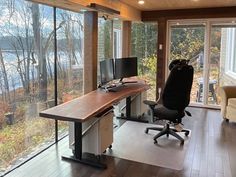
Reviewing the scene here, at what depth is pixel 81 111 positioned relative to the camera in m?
2.96

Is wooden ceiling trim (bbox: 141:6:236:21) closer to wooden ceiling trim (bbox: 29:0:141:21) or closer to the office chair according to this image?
wooden ceiling trim (bbox: 29:0:141:21)

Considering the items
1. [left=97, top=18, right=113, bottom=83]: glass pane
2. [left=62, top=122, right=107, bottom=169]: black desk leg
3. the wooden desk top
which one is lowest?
[left=62, top=122, right=107, bottom=169]: black desk leg

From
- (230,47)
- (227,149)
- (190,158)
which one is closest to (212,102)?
(230,47)

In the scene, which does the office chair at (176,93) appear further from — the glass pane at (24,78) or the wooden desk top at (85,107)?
the glass pane at (24,78)

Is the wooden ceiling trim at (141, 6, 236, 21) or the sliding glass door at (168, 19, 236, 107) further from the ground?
the wooden ceiling trim at (141, 6, 236, 21)

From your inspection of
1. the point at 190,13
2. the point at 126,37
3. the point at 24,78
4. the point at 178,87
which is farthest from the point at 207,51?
the point at 24,78

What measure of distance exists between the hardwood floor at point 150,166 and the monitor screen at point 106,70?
1.15 metres

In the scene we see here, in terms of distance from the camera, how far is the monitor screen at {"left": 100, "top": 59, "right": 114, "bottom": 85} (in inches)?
165

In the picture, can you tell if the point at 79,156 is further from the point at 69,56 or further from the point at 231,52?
the point at 231,52

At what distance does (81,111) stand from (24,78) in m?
0.98

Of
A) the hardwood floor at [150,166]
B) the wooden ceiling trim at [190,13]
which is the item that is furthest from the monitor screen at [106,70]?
the wooden ceiling trim at [190,13]

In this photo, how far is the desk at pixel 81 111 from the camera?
2804 millimetres

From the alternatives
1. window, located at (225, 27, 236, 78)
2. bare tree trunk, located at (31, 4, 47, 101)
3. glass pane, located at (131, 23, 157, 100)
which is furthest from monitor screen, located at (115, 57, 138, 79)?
window, located at (225, 27, 236, 78)

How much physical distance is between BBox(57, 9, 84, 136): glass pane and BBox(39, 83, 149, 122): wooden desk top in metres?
0.54
